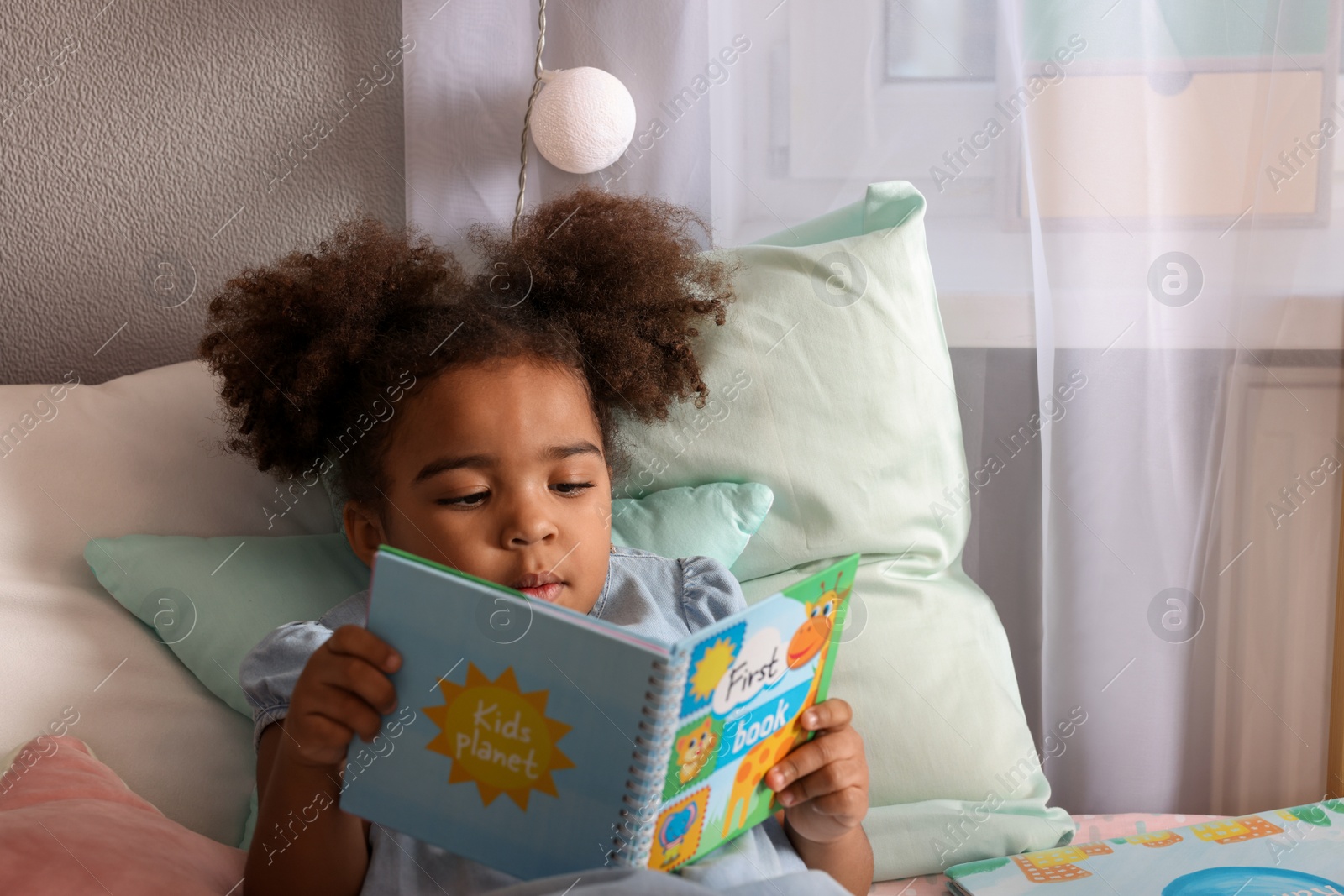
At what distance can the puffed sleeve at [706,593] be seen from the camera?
966 mm

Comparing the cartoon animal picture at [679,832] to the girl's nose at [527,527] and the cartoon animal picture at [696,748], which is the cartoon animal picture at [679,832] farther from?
the girl's nose at [527,527]

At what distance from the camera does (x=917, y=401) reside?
3.66 ft

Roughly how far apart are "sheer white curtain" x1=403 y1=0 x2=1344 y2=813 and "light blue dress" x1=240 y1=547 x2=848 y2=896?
1.21 feet

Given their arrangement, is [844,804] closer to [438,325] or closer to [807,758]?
[807,758]

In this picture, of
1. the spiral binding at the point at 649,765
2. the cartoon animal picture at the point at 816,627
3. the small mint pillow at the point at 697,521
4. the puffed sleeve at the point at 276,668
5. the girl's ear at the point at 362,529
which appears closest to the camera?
the spiral binding at the point at 649,765

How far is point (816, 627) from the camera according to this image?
28.1 inches

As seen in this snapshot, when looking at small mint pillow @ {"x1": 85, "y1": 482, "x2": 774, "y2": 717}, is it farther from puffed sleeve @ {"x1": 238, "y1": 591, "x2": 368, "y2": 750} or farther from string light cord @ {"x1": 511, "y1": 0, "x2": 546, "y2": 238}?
string light cord @ {"x1": 511, "y1": 0, "x2": 546, "y2": 238}

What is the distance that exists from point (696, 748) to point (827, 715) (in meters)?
0.18

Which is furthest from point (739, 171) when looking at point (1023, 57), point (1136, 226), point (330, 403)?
point (330, 403)

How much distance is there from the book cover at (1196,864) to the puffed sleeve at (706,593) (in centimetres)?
33

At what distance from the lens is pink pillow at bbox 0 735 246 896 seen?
2.11ft

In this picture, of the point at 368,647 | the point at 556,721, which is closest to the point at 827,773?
the point at 556,721

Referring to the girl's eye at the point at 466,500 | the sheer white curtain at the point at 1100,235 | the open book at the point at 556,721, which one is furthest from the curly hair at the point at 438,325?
the open book at the point at 556,721

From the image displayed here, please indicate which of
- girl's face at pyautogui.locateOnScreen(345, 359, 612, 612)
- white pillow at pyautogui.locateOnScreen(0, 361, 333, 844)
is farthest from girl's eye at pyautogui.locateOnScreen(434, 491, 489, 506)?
white pillow at pyautogui.locateOnScreen(0, 361, 333, 844)
